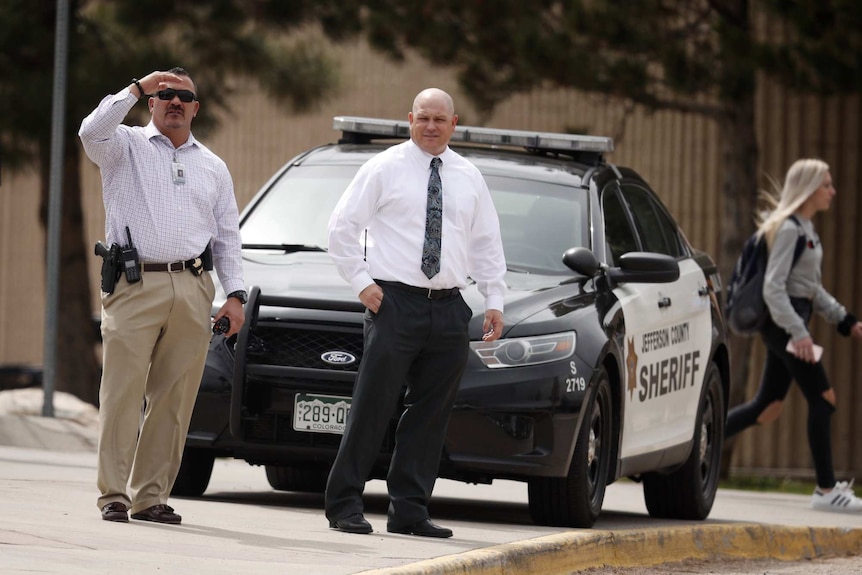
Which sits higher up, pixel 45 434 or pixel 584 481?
pixel 584 481

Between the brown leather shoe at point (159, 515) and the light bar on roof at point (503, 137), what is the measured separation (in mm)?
2783

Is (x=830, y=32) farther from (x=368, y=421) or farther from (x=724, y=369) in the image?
(x=368, y=421)

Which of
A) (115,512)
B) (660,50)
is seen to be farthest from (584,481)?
(660,50)

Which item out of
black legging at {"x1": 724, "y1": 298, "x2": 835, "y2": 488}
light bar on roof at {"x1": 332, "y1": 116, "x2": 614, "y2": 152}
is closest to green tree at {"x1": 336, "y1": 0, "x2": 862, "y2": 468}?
black legging at {"x1": 724, "y1": 298, "x2": 835, "y2": 488}

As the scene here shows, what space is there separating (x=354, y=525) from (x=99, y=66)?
11693 mm

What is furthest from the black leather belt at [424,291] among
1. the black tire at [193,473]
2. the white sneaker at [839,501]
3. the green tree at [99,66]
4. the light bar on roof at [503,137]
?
the green tree at [99,66]

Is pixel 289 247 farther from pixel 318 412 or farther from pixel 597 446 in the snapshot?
pixel 597 446

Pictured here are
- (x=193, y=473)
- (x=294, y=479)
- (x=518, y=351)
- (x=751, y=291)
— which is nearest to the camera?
(x=518, y=351)

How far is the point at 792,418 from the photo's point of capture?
59.9ft

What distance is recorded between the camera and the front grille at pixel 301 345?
7527mm

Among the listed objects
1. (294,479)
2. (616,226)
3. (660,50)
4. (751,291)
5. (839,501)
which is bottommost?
(839,501)

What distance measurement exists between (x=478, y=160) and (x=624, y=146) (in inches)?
415

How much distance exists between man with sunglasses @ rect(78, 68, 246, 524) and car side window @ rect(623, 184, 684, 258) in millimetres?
2840

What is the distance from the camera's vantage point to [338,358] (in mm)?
7516
